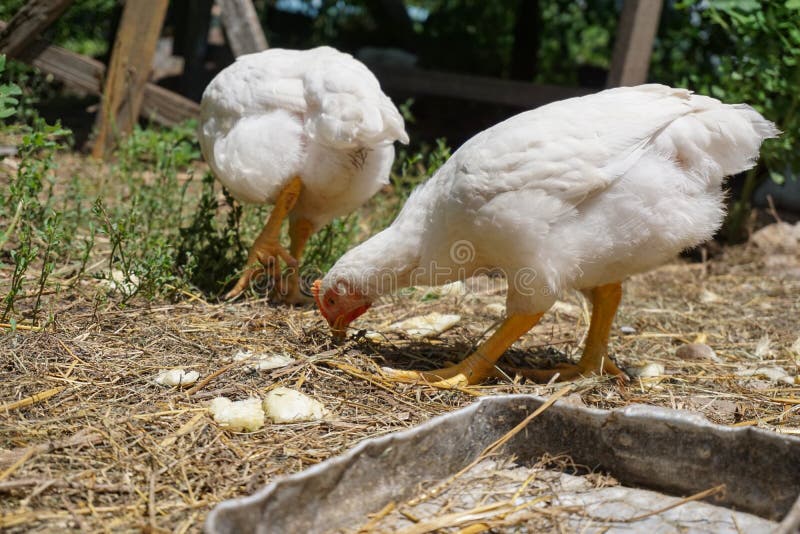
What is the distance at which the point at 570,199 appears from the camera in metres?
3.02

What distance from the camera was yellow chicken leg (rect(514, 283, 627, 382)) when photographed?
138 inches

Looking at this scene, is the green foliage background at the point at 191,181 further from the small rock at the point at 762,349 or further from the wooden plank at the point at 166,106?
the small rock at the point at 762,349

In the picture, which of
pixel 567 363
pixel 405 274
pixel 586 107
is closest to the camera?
pixel 586 107

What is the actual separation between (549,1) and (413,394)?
23.4 ft

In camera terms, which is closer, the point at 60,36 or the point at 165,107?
the point at 165,107

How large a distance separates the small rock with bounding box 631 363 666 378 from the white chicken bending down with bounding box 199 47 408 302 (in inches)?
63.7

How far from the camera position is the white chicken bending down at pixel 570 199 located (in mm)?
3016

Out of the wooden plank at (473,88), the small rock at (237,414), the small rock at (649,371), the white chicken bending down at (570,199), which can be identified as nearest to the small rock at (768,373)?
the small rock at (649,371)

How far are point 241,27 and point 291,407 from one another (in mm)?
4230

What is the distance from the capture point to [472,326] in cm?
425

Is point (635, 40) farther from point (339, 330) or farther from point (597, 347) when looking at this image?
point (339, 330)

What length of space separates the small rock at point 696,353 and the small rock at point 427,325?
3.77 feet

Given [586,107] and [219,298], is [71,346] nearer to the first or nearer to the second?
[219,298]

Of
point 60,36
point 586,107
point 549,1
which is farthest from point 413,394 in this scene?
point 60,36
